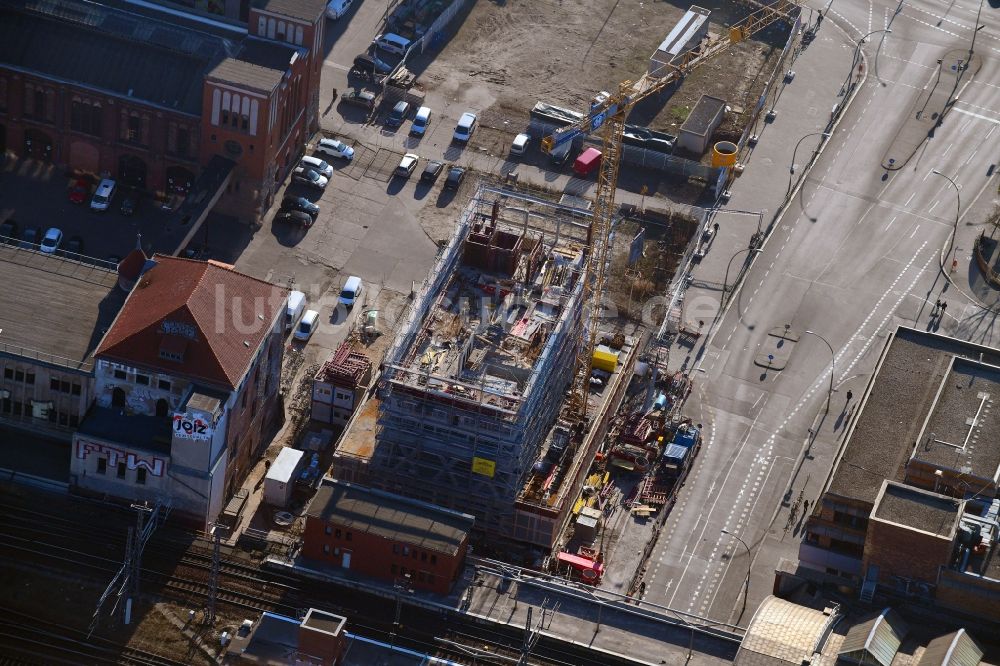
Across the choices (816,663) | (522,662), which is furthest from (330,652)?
(816,663)

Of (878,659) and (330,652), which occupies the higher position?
(878,659)

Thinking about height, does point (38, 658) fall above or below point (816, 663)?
below

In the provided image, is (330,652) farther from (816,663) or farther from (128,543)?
(816,663)

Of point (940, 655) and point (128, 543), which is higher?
point (940, 655)

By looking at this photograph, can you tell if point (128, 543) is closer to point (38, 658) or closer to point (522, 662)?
point (38, 658)

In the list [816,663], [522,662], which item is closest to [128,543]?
[522,662]

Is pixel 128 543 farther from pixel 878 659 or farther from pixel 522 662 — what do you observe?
pixel 878 659

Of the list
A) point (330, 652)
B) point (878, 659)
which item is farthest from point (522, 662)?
point (878, 659)

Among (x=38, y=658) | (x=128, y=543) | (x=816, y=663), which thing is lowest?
(x=38, y=658)
